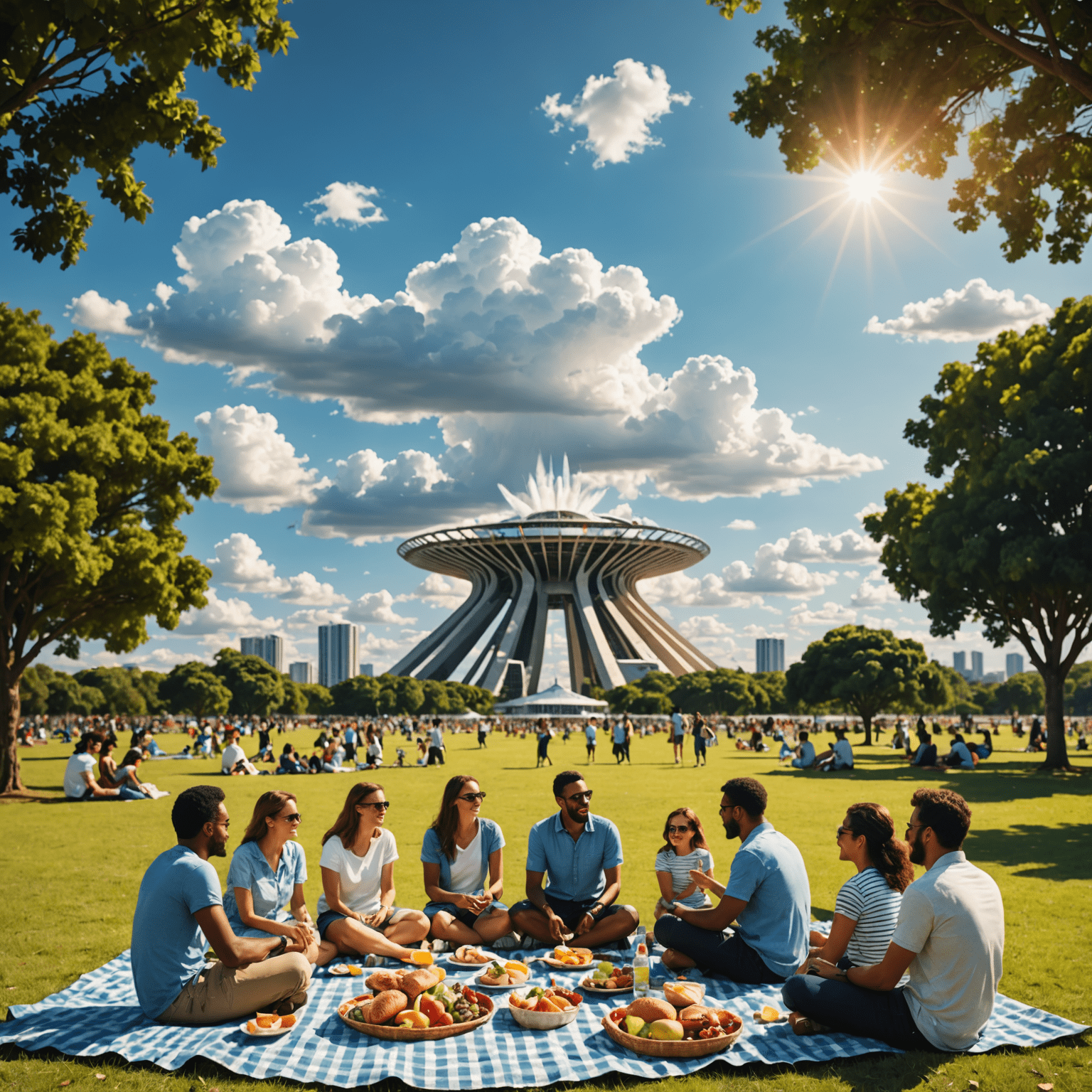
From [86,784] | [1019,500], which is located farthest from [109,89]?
[1019,500]

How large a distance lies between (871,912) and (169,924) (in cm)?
379

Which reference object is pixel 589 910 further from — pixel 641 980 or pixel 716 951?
pixel 641 980

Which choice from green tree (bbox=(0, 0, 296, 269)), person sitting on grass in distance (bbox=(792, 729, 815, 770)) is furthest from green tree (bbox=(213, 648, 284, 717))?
green tree (bbox=(0, 0, 296, 269))

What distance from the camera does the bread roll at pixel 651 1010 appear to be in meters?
4.59

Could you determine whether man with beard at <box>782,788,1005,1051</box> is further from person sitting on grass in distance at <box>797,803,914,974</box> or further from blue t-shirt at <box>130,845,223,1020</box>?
blue t-shirt at <box>130,845,223,1020</box>

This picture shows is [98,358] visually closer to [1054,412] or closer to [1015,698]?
[1054,412]

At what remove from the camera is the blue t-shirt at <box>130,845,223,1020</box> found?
455cm

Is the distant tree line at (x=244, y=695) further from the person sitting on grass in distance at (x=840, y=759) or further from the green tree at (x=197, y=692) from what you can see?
the person sitting on grass in distance at (x=840, y=759)

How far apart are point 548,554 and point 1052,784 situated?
6803 cm

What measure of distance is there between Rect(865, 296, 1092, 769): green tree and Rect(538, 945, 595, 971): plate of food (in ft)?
55.2

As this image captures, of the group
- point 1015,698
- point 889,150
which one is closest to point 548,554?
point 1015,698

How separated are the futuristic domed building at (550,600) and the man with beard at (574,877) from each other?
234ft

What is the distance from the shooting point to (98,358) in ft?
56.1

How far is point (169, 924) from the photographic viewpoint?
4.60m
